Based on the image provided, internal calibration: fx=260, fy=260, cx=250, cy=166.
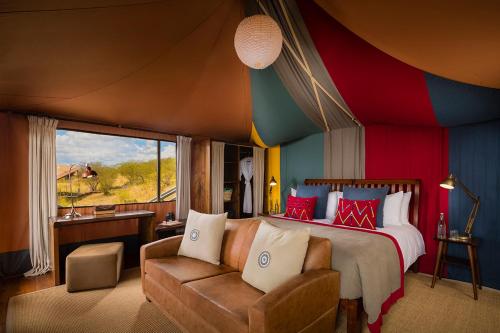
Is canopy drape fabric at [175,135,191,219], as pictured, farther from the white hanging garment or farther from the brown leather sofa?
the brown leather sofa

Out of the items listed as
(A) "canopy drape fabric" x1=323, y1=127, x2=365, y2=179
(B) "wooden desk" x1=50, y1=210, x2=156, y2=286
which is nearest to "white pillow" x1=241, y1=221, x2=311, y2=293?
(B) "wooden desk" x1=50, y1=210, x2=156, y2=286

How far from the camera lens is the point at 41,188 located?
345 centimetres

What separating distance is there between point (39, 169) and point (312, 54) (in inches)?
146

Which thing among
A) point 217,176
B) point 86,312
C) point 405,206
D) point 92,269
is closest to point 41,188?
point 92,269

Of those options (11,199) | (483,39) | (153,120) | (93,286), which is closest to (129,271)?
(93,286)

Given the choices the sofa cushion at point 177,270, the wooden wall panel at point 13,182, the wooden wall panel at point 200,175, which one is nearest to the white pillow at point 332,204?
the sofa cushion at point 177,270

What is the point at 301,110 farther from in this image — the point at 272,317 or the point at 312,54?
the point at 272,317

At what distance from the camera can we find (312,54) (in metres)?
2.57

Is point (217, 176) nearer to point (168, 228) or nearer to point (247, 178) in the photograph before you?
point (247, 178)

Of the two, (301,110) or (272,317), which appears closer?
(272,317)

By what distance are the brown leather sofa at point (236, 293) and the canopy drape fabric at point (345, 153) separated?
2236mm

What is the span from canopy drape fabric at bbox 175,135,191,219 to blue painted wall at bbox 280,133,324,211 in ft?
6.05

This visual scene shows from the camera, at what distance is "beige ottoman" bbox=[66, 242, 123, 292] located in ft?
9.14

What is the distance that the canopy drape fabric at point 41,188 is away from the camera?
337cm
